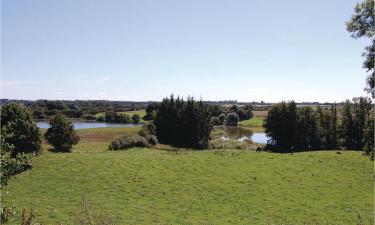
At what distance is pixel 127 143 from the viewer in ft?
190

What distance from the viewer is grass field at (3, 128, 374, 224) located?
26.2 m

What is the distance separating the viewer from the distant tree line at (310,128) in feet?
221

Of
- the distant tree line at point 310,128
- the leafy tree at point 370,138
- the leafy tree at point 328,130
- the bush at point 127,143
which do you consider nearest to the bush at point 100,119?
the bush at point 127,143

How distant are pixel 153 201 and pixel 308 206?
12.0m

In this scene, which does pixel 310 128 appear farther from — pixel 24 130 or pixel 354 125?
pixel 24 130

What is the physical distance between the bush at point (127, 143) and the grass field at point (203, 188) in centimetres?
1195

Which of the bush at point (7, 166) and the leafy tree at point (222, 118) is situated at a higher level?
the bush at point (7, 166)

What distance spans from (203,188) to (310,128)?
40215 millimetres

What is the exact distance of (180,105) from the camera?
7806 centimetres

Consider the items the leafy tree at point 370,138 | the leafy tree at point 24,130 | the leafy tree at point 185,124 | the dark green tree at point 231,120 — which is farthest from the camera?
the dark green tree at point 231,120

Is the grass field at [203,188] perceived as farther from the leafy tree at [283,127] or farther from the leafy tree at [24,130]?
the leafy tree at [283,127]

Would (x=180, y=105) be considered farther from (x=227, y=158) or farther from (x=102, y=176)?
(x=102, y=176)

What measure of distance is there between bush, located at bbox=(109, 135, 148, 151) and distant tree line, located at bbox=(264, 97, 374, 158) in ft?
76.0

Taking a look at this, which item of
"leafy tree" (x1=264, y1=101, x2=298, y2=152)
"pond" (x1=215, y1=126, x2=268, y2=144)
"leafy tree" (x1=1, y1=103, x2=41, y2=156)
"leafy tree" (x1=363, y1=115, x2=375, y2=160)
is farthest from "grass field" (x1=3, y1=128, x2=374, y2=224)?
"pond" (x1=215, y1=126, x2=268, y2=144)
